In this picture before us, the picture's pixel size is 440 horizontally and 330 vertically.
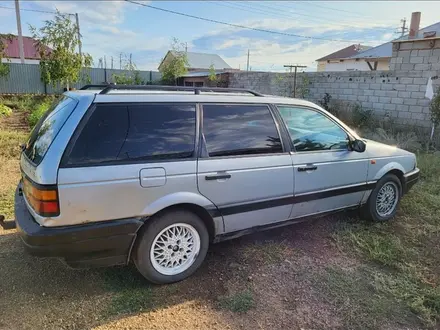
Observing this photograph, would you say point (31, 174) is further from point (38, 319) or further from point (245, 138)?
point (245, 138)

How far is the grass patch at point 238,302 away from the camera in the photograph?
279cm

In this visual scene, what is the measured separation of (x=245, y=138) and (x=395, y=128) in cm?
851

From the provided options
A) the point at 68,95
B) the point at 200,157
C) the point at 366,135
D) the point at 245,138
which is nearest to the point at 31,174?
the point at 68,95

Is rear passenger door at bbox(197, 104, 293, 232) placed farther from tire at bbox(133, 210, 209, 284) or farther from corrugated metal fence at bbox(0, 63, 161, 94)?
corrugated metal fence at bbox(0, 63, 161, 94)

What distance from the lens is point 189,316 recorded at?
269 cm

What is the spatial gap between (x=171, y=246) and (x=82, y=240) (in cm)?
76

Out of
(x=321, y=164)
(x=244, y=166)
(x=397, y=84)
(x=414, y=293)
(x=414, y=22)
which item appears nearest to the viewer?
(x=414, y=293)

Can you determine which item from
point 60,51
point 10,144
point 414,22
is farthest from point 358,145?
point 414,22

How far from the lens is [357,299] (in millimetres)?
2953

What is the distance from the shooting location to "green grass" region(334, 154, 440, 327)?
9.80 feet

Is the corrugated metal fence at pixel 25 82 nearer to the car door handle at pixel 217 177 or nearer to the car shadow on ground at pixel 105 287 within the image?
the car shadow on ground at pixel 105 287

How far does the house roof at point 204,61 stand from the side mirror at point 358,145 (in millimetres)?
40730

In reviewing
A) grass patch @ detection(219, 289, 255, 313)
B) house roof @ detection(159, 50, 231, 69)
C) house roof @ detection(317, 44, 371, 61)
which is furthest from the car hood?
house roof @ detection(317, 44, 371, 61)

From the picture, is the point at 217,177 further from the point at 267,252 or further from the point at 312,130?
the point at 312,130
